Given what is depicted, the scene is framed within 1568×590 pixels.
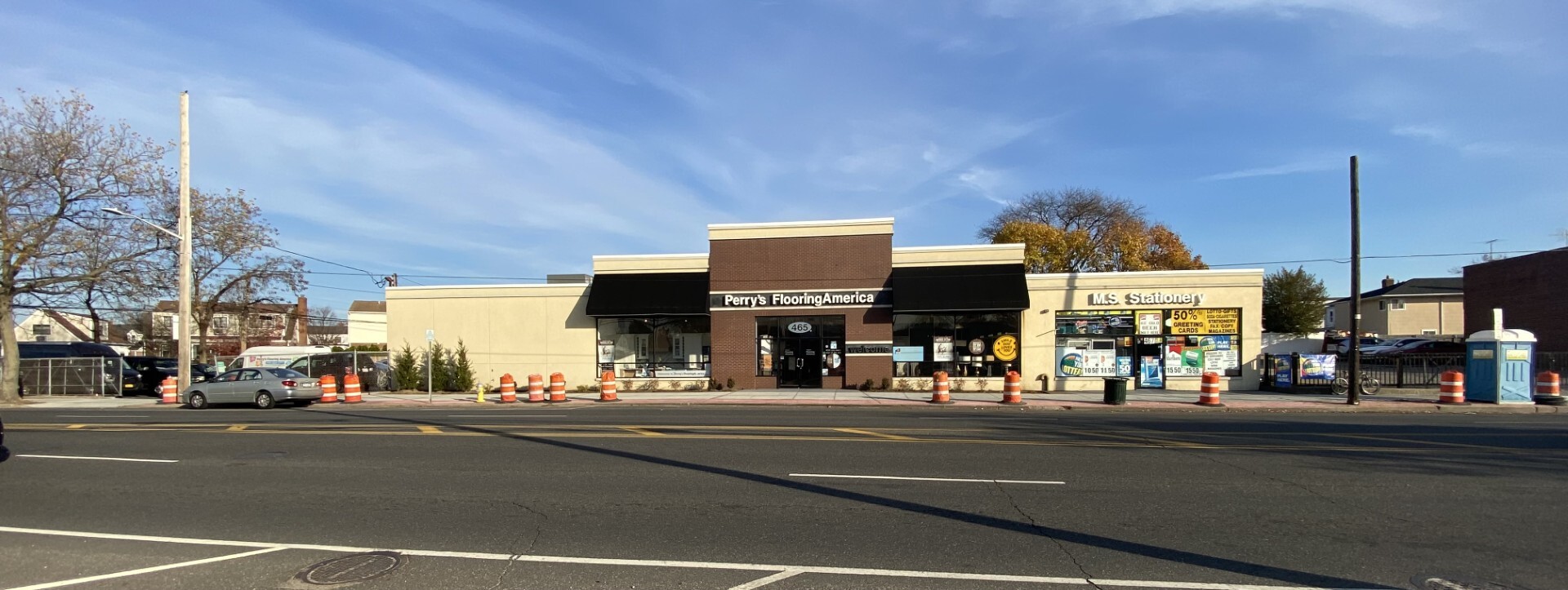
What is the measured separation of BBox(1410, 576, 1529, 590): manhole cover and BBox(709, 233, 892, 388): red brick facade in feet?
72.1

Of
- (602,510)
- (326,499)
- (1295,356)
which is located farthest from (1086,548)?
(1295,356)

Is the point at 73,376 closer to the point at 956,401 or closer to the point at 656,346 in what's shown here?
the point at 656,346

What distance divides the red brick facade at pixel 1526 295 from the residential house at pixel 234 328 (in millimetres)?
64664

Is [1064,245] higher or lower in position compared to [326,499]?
higher

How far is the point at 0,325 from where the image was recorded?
2647cm

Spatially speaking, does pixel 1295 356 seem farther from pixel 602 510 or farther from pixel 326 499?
pixel 326 499

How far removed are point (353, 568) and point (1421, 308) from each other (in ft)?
248

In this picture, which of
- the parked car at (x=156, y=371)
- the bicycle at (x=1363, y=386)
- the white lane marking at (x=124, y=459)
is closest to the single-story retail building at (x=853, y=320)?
the bicycle at (x=1363, y=386)

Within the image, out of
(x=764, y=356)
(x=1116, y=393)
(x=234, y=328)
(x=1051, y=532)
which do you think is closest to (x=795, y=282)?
(x=764, y=356)

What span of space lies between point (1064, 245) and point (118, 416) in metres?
48.0

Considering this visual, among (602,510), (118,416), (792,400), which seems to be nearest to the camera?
(602,510)

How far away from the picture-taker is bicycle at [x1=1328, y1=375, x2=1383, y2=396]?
24.3m

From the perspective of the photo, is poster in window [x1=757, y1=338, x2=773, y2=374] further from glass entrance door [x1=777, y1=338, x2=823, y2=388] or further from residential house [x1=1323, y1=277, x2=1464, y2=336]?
residential house [x1=1323, y1=277, x2=1464, y2=336]

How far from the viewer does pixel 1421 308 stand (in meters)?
59.8
